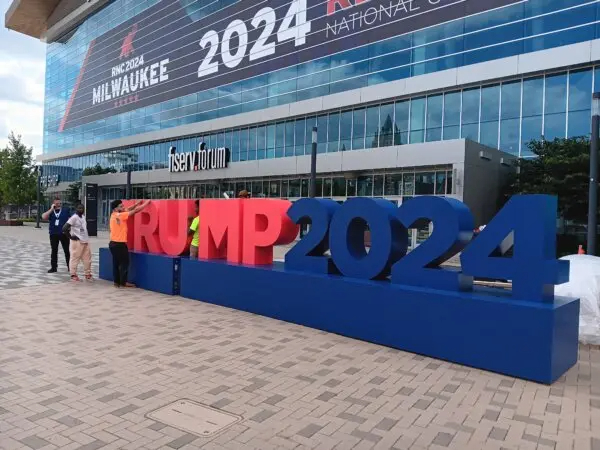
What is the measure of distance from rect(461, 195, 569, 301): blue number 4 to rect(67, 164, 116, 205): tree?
154 ft

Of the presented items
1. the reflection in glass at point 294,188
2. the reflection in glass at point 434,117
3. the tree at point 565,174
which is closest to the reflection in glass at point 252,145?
the reflection in glass at point 294,188

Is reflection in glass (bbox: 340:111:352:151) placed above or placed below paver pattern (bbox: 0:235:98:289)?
above

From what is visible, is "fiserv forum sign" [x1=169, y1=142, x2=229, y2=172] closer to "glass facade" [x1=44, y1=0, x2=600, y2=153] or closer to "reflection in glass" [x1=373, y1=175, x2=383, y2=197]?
"glass facade" [x1=44, y1=0, x2=600, y2=153]

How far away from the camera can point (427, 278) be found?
597cm

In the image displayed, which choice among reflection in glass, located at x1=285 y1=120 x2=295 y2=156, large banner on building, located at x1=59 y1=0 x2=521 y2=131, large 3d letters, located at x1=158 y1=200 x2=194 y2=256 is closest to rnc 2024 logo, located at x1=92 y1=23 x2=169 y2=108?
large banner on building, located at x1=59 y1=0 x2=521 y2=131

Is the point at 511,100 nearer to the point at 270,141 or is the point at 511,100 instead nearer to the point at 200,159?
the point at 270,141

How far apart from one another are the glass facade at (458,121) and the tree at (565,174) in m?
1.70

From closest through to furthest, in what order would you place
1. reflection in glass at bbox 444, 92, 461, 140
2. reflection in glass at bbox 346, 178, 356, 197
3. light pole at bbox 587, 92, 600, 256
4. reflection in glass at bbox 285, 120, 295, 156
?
1. light pole at bbox 587, 92, 600, 256
2. reflection in glass at bbox 444, 92, 461, 140
3. reflection in glass at bbox 346, 178, 356, 197
4. reflection in glass at bbox 285, 120, 295, 156

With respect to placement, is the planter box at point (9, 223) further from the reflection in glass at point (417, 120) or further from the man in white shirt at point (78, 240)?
the man in white shirt at point (78, 240)

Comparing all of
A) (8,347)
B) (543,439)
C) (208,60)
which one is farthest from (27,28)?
(543,439)

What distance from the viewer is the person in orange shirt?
384 inches

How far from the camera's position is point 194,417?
3803 mm

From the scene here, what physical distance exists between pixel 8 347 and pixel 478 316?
18.5 ft

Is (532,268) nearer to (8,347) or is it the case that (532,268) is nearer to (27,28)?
(8,347)
